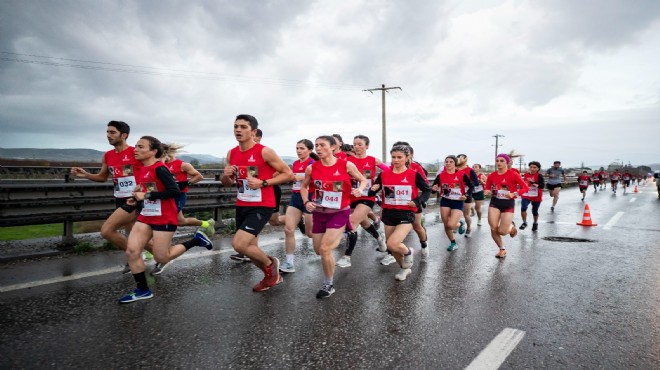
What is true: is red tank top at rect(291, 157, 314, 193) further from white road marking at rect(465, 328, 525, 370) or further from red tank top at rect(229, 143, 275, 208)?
white road marking at rect(465, 328, 525, 370)

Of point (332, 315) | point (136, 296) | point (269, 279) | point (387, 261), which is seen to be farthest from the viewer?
point (387, 261)

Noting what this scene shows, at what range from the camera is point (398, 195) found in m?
5.47

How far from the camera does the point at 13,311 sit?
3707 millimetres

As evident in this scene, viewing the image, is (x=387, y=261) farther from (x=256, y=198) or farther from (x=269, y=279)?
(x=256, y=198)

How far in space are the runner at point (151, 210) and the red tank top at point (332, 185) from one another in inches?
65.0

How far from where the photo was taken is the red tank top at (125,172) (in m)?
5.22

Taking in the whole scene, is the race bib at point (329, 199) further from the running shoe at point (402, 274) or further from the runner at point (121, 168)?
the runner at point (121, 168)

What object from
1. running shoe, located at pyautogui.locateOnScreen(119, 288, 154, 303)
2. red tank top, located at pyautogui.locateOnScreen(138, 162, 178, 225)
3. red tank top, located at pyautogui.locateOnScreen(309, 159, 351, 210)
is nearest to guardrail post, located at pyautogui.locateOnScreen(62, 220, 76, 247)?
red tank top, located at pyautogui.locateOnScreen(138, 162, 178, 225)

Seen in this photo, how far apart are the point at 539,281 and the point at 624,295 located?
35.9 inches

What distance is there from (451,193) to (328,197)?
364 centimetres

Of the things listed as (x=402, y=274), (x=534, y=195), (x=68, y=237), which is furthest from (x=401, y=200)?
(x=534, y=195)

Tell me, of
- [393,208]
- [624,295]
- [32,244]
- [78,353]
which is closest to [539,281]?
[624,295]

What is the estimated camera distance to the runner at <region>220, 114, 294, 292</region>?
4.57m

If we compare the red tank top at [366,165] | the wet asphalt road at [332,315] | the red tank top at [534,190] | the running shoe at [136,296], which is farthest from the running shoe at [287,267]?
the red tank top at [534,190]
